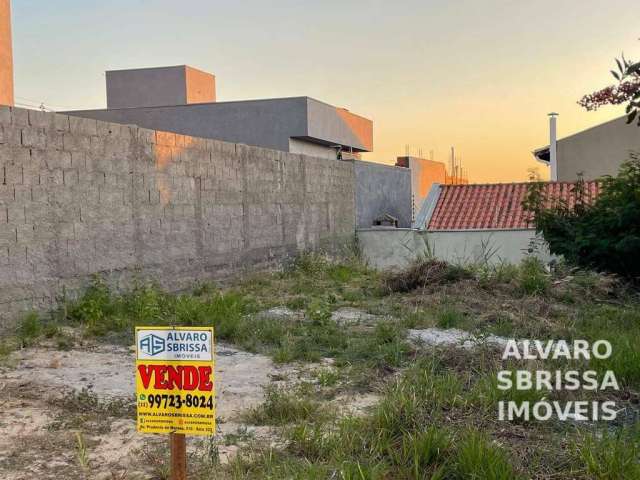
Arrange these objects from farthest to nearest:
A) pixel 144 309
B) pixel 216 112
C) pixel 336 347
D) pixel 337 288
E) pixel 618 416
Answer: pixel 216 112 → pixel 337 288 → pixel 144 309 → pixel 336 347 → pixel 618 416

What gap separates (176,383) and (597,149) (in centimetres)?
1731

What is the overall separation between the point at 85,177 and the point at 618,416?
19.4 ft

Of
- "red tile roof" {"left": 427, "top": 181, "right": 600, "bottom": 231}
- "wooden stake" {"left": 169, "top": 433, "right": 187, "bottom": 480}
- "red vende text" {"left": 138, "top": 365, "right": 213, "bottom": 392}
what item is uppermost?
"red tile roof" {"left": 427, "top": 181, "right": 600, "bottom": 231}

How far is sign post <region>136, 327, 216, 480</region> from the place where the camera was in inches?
105

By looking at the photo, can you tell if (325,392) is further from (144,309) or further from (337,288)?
(337,288)

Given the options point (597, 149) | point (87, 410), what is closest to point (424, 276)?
point (87, 410)

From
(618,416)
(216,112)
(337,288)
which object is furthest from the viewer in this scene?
(216,112)

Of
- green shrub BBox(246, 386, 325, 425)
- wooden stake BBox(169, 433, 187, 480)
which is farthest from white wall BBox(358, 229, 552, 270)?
wooden stake BBox(169, 433, 187, 480)

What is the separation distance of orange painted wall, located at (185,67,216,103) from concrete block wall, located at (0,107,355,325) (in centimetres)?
1368

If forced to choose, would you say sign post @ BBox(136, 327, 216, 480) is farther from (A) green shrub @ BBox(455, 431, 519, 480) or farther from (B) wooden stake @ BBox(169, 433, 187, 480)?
(A) green shrub @ BBox(455, 431, 519, 480)

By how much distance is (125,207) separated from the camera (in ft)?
26.0

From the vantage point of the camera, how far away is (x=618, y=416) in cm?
401

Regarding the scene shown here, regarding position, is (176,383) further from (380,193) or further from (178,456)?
(380,193)

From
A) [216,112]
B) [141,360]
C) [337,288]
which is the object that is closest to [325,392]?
[141,360]
